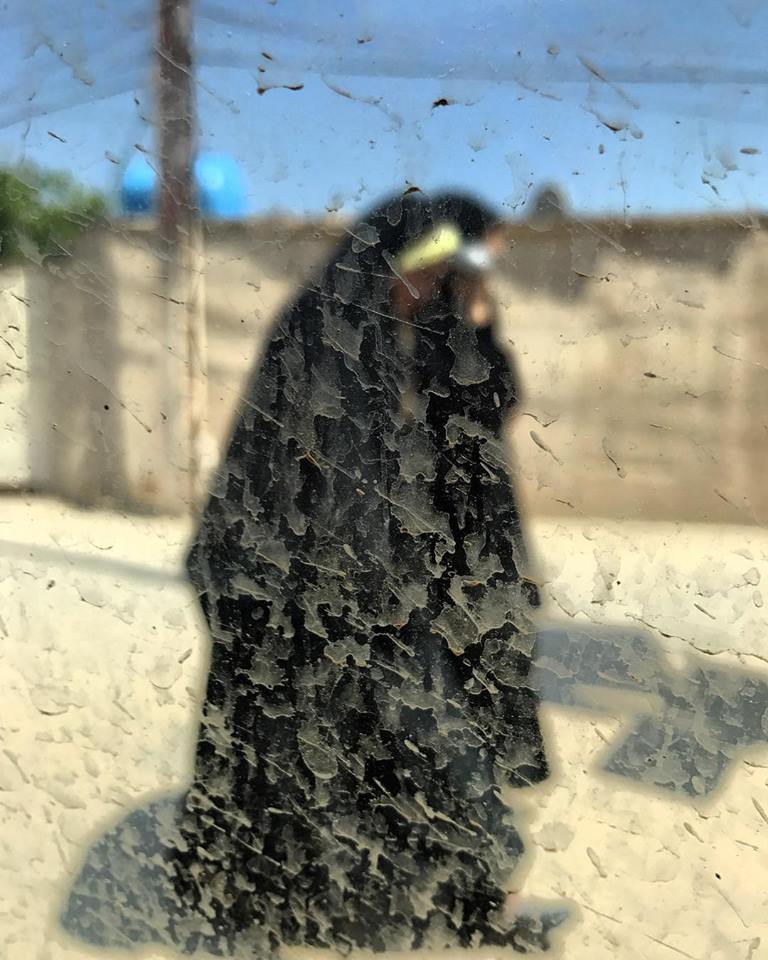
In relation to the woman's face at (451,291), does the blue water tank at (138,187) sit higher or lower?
higher

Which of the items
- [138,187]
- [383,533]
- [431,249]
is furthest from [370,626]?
[138,187]

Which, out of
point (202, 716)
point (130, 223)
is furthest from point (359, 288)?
point (202, 716)

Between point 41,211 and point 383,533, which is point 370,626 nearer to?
point 383,533

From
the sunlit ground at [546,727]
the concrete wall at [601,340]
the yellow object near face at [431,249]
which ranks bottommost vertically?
the sunlit ground at [546,727]

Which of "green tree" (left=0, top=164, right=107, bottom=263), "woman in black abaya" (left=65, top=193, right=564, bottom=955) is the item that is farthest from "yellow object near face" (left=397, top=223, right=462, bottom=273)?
"green tree" (left=0, top=164, right=107, bottom=263)

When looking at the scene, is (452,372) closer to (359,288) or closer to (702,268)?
(359,288)

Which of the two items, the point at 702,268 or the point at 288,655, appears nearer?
the point at 702,268

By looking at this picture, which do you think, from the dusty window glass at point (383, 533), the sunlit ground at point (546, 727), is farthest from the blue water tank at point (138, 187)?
the sunlit ground at point (546, 727)

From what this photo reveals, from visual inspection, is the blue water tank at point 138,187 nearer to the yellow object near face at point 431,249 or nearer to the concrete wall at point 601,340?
the concrete wall at point 601,340
